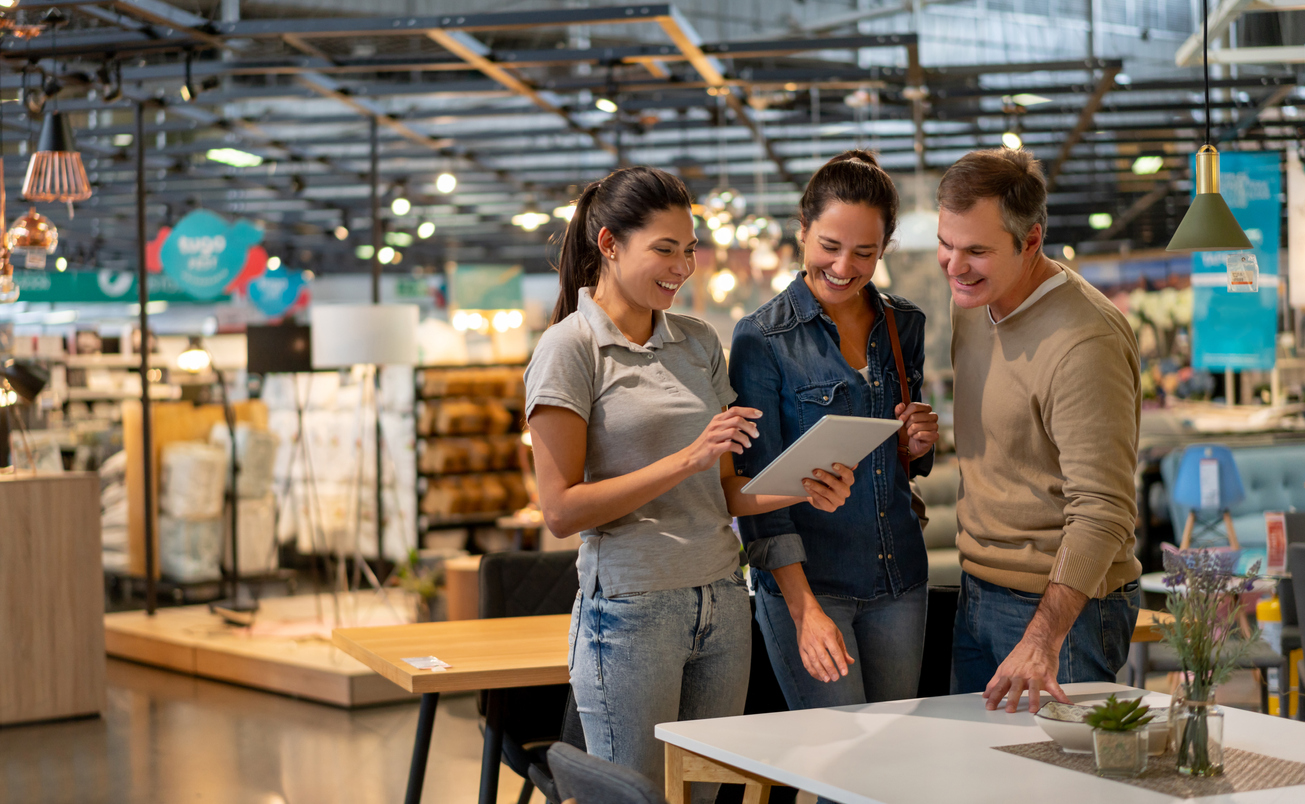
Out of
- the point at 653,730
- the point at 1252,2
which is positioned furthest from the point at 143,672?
the point at 1252,2

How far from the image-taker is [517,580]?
3928mm

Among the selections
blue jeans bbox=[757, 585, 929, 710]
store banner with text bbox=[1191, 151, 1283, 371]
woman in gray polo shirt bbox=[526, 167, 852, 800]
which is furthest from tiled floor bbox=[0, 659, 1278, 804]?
woman in gray polo shirt bbox=[526, 167, 852, 800]

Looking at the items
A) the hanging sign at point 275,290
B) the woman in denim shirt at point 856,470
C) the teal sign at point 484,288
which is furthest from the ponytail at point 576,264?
the hanging sign at point 275,290

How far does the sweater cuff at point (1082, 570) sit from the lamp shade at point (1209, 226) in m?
0.93

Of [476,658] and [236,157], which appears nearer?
[476,658]

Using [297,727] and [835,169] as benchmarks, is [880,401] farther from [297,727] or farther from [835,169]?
[297,727]

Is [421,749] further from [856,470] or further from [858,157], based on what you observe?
[858,157]

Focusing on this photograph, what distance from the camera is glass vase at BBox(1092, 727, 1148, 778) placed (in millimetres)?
1797

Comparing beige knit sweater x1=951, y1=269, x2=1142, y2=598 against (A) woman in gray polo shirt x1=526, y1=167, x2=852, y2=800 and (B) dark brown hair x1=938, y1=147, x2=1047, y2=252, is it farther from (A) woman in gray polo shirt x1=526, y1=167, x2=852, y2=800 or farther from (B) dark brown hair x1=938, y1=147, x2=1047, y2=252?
(A) woman in gray polo shirt x1=526, y1=167, x2=852, y2=800

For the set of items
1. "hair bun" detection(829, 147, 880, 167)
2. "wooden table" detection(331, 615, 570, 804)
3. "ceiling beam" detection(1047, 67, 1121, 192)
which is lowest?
"wooden table" detection(331, 615, 570, 804)

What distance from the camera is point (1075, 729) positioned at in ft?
6.11

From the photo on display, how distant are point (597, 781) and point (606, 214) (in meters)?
1.06

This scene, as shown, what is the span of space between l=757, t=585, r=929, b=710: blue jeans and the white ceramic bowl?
18.6 inches

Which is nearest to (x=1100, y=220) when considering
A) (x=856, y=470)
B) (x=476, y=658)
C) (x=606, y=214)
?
(x=476, y=658)
